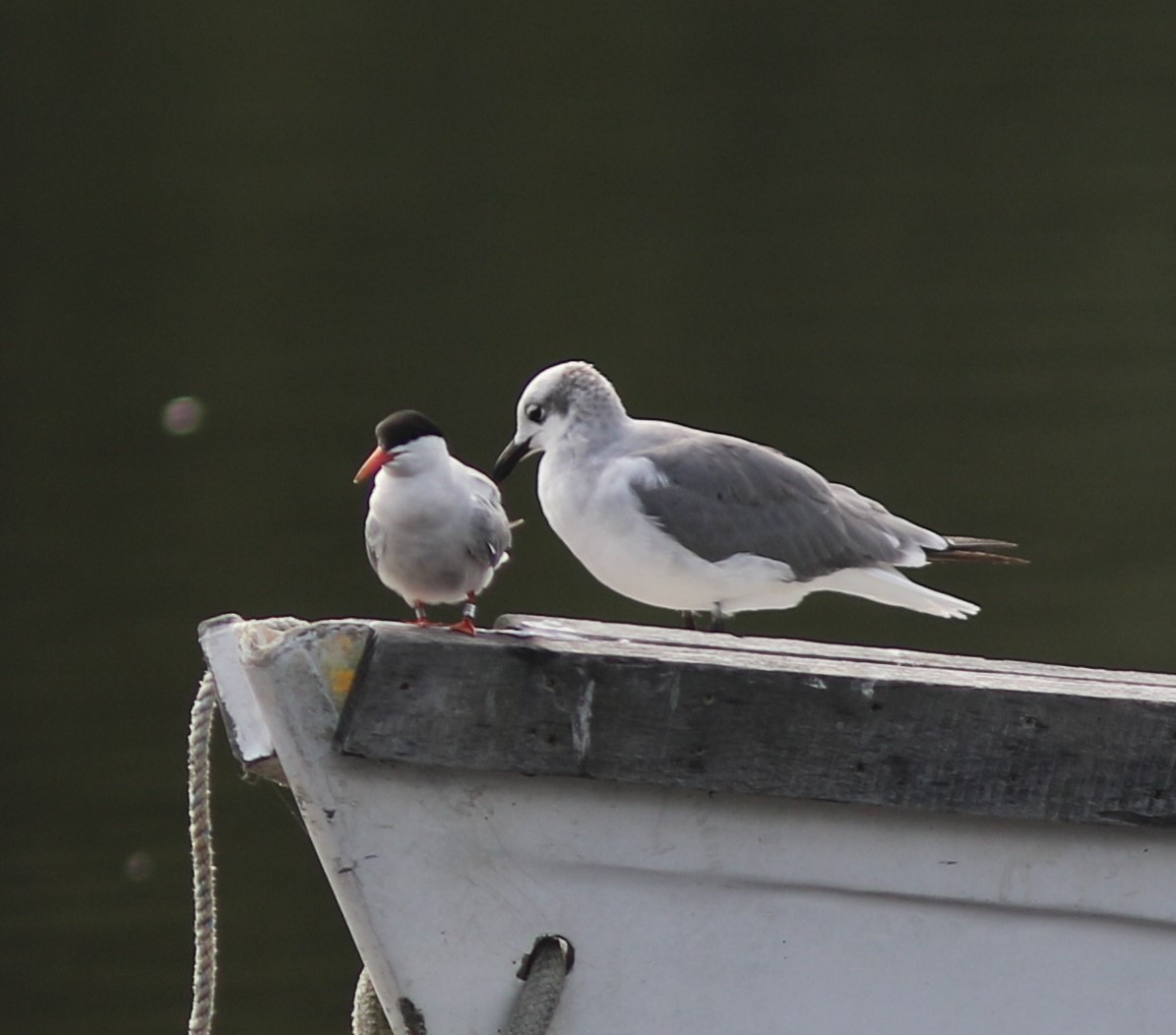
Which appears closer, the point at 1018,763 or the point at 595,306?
the point at 1018,763

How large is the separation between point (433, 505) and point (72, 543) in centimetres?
632

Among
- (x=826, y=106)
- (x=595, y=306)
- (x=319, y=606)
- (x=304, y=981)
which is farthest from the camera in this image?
(x=826, y=106)

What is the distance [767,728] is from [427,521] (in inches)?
38.5

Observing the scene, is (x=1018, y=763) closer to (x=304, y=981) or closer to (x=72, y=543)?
(x=304, y=981)

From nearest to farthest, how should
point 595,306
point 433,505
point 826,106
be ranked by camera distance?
point 433,505 → point 595,306 → point 826,106

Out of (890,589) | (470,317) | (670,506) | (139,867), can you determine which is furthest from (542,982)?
(470,317)

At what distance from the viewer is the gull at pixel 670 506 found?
4781 mm

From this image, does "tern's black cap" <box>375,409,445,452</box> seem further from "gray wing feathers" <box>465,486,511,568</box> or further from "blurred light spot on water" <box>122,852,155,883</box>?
"blurred light spot on water" <box>122,852,155,883</box>

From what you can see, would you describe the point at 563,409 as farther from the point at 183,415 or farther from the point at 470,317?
the point at 470,317

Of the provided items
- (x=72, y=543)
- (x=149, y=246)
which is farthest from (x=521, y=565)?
(x=149, y=246)

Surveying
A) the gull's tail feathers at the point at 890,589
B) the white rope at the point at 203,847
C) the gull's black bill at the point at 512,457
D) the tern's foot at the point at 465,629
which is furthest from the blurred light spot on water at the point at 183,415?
the tern's foot at the point at 465,629

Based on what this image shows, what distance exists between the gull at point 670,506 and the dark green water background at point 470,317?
211cm

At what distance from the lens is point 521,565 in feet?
30.4

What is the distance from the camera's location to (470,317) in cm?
1246
